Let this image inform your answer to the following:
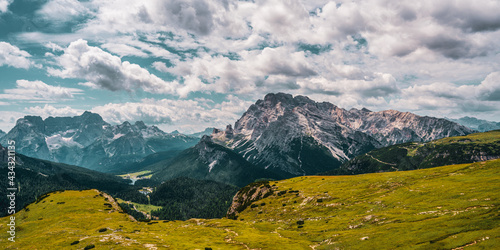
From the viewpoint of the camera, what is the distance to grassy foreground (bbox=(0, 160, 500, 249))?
39.8m

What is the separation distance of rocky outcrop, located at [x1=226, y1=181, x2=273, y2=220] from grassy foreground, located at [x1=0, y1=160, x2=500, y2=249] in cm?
1829

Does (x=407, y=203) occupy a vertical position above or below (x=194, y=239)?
above

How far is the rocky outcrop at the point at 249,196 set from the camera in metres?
118

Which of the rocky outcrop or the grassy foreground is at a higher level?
the grassy foreground

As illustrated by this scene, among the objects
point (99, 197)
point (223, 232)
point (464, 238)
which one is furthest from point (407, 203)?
point (99, 197)

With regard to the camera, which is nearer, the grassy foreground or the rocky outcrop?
the grassy foreground

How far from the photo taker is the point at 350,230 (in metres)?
54.0

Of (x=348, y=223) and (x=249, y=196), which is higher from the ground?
(x=348, y=223)

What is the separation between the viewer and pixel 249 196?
422 feet

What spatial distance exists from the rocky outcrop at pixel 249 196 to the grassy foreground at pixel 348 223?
1829 cm

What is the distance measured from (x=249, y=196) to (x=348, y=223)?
7578cm

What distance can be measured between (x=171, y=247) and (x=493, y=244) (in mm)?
49380

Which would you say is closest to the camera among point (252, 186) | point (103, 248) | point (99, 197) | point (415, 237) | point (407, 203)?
point (415, 237)

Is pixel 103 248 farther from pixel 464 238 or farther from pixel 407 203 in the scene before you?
pixel 407 203
